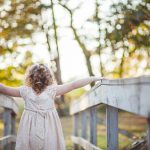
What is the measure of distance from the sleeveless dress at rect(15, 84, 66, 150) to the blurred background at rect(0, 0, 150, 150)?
4.09 m

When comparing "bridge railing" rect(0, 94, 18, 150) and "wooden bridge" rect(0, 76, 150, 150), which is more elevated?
"wooden bridge" rect(0, 76, 150, 150)

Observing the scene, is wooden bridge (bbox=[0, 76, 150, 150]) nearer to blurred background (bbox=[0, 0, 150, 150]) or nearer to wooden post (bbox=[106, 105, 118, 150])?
wooden post (bbox=[106, 105, 118, 150])

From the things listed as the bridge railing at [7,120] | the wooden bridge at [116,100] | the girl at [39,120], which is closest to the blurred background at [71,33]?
the bridge railing at [7,120]

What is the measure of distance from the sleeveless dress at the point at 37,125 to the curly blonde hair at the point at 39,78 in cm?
7

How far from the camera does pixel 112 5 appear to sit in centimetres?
1123

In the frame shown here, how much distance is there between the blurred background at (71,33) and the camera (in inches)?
449

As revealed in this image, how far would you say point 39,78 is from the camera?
5.18m

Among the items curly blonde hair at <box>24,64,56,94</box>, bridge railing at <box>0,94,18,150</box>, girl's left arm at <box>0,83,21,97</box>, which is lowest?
bridge railing at <box>0,94,18,150</box>

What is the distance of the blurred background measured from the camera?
449 inches

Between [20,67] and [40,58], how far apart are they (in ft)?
3.79

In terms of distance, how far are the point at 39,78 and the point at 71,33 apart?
10561 mm

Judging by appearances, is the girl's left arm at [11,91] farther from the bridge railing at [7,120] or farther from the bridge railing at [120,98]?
the bridge railing at [120,98]

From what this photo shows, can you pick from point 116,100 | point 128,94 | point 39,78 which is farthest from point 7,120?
point 128,94

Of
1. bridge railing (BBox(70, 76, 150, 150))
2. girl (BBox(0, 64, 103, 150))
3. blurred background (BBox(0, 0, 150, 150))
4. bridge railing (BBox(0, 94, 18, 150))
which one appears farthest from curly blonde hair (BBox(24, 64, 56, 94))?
blurred background (BBox(0, 0, 150, 150))
